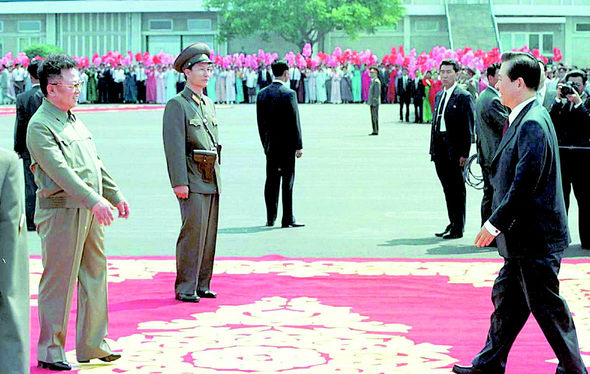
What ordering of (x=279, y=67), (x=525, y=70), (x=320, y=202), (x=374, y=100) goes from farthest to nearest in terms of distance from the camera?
(x=374, y=100) → (x=320, y=202) → (x=279, y=67) → (x=525, y=70)

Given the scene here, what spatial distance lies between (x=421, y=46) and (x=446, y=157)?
5145 cm

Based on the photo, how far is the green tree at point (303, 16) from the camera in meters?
56.8

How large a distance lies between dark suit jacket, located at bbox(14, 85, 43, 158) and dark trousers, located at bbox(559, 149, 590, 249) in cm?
504

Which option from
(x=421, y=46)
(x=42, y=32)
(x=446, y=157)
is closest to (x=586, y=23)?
(x=421, y=46)

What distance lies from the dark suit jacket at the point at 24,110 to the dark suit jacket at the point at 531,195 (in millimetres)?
6747

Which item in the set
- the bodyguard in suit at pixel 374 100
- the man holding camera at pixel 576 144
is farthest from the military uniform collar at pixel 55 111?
the bodyguard in suit at pixel 374 100

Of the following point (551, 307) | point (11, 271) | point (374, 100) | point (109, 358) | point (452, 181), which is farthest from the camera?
point (374, 100)

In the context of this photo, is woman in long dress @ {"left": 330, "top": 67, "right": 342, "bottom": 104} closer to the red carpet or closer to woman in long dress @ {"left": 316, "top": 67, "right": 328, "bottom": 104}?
woman in long dress @ {"left": 316, "top": 67, "right": 328, "bottom": 104}

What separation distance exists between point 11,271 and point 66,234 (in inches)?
115

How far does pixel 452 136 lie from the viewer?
1129cm

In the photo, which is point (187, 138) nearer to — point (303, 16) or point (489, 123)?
point (489, 123)

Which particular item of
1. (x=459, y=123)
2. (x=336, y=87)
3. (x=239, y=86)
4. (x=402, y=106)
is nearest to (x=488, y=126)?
(x=459, y=123)

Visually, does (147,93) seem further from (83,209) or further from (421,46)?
(83,209)

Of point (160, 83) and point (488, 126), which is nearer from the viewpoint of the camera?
point (488, 126)
